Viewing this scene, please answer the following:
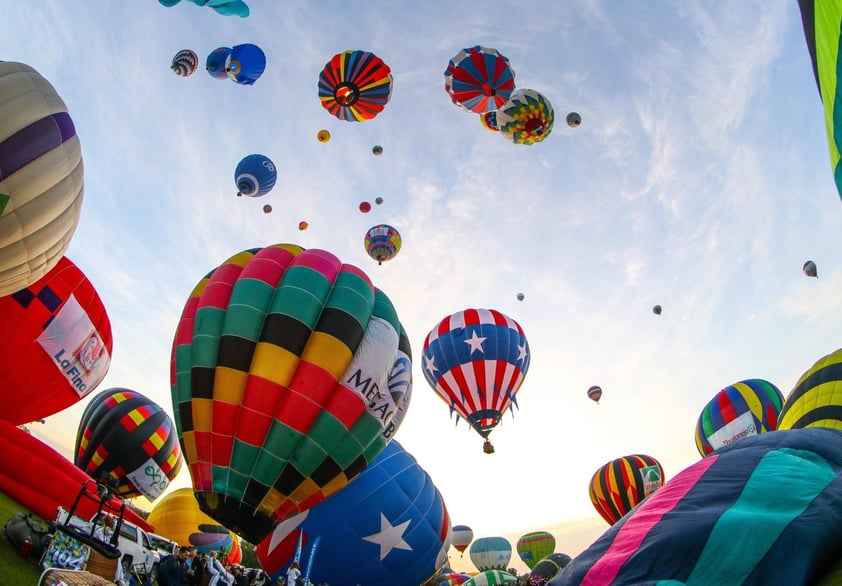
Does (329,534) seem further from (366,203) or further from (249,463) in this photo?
(366,203)

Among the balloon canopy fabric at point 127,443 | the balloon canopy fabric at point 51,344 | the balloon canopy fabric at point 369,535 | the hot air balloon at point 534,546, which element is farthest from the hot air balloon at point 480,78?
the hot air balloon at point 534,546

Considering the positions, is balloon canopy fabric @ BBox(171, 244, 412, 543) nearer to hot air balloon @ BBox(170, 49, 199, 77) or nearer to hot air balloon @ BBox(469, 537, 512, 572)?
hot air balloon @ BBox(170, 49, 199, 77)

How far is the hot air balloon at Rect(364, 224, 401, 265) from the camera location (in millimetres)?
20328

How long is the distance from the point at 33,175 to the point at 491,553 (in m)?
29.3

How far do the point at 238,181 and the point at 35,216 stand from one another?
11778mm

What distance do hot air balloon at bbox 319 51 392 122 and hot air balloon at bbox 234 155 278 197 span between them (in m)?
3.53

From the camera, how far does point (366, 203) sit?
19844mm

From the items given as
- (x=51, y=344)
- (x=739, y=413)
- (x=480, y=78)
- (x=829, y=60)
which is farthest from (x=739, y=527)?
(x=739, y=413)

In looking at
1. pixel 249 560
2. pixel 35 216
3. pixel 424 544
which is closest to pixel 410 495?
pixel 424 544

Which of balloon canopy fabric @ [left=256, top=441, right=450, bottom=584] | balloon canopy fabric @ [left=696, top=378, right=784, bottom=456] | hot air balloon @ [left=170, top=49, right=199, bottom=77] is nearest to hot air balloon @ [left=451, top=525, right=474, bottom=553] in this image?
balloon canopy fabric @ [left=696, top=378, right=784, bottom=456]

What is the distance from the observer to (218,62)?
1716 cm

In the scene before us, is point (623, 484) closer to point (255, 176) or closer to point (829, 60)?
point (255, 176)

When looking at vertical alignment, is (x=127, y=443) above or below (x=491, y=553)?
below

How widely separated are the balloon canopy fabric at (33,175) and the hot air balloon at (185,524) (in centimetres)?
1065
